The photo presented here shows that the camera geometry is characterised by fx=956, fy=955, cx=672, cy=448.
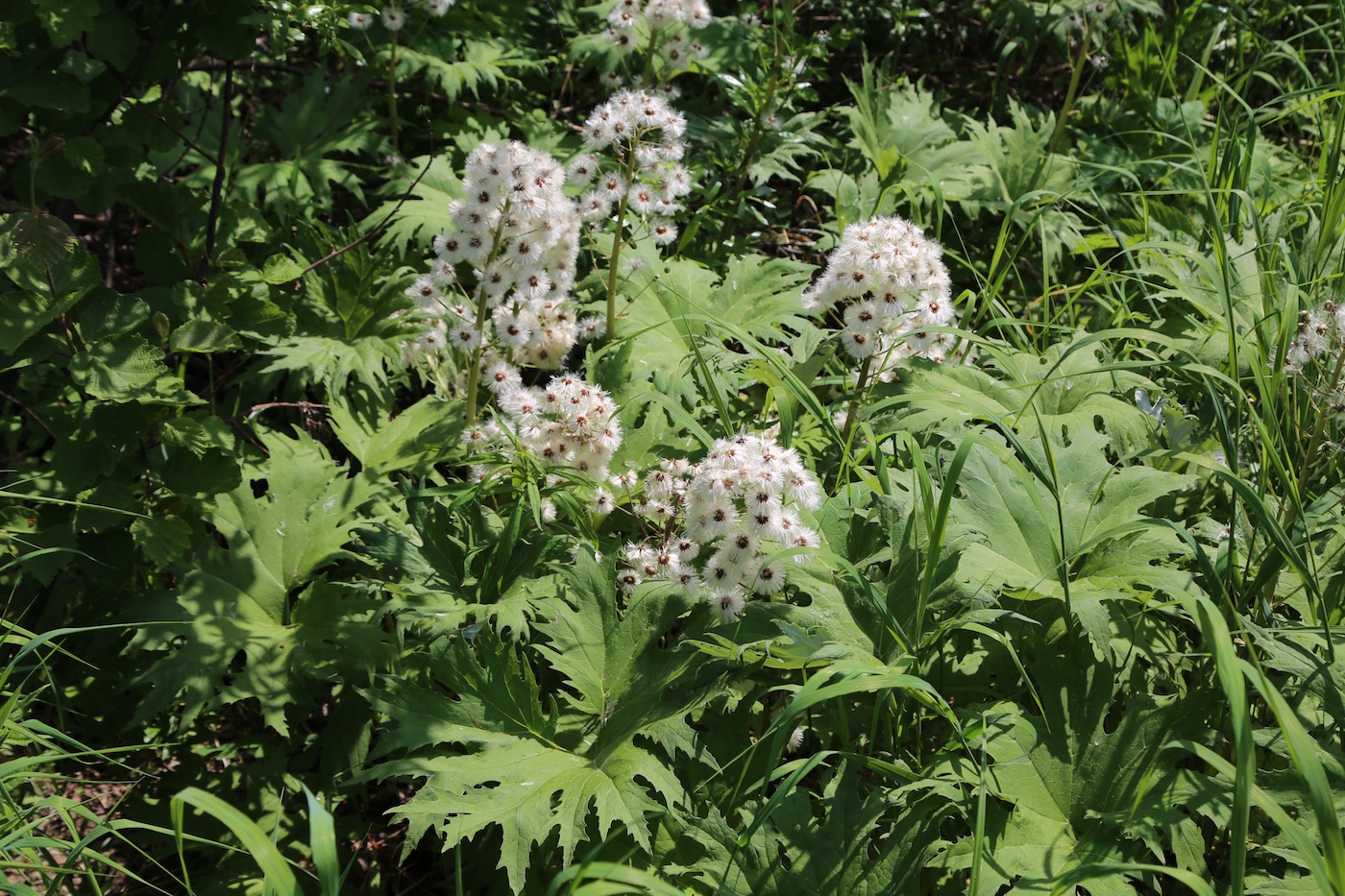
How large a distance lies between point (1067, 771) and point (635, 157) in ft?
7.04

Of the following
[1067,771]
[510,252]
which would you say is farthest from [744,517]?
[510,252]

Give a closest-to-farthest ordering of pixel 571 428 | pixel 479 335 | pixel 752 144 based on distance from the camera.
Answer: pixel 571 428 → pixel 479 335 → pixel 752 144

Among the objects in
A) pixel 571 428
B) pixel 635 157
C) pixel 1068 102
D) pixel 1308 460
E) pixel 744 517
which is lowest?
pixel 571 428

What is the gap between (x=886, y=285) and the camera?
8.05 feet

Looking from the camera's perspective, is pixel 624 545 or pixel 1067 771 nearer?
pixel 1067 771

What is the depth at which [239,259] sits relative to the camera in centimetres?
272

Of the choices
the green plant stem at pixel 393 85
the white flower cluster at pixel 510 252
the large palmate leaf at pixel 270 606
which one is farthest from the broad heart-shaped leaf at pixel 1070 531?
the green plant stem at pixel 393 85

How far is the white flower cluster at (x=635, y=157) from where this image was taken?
3.00 metres

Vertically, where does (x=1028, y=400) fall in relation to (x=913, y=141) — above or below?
below

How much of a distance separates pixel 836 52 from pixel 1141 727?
4.46m

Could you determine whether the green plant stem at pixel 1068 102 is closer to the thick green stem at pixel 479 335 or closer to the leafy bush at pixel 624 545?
the leafy bush at pixel 624 545

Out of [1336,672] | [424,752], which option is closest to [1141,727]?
[1336,672]

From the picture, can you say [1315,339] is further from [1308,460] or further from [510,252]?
[510,252]

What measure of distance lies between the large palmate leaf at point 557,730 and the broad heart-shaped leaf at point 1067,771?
626 mm
